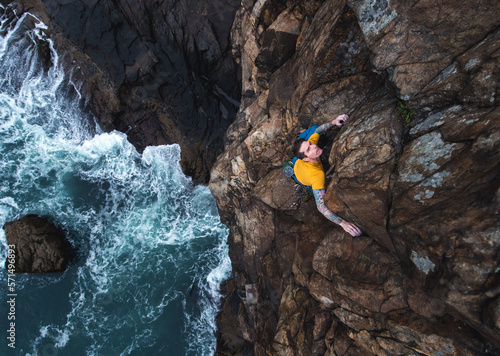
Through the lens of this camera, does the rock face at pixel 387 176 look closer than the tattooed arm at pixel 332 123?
Yes

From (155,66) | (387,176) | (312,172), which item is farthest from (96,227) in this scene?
(387,176)

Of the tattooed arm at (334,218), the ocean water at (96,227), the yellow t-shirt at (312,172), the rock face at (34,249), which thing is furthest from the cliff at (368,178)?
the rock face at (34,249)

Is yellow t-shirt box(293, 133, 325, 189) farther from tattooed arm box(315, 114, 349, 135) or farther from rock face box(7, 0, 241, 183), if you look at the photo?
rock face box(7, 0, 241, 183)

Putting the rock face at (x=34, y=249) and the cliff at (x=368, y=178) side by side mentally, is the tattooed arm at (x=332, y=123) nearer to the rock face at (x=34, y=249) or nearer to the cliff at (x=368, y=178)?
the cliff at (x=368, y=178)

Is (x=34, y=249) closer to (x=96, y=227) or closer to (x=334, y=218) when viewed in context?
(x=96, y=227)

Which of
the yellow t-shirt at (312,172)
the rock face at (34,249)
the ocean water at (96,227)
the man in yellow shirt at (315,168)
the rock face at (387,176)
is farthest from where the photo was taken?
the rock face at (34,249)

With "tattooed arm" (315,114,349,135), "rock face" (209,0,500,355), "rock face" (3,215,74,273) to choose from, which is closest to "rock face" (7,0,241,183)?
"rock face" (209,0,500,355)

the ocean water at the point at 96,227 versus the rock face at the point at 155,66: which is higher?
the rock face at the point at 155,66
